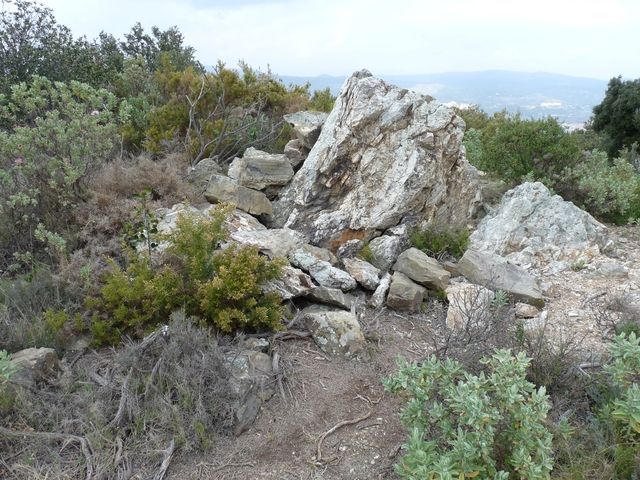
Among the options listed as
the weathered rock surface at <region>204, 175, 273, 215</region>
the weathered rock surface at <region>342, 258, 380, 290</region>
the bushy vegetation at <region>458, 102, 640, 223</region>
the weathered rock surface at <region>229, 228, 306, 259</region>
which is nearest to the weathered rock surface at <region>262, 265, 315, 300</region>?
the weathered rock surface at <region>229, 228, 306, 259</region>

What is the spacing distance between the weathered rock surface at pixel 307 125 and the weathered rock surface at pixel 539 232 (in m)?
2.63

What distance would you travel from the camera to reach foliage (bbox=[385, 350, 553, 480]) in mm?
2711

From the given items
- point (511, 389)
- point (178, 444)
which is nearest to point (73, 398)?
point (178, 444)

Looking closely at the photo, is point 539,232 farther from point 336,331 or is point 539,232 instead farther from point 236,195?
point 236,195

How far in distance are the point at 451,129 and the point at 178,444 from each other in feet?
17.1

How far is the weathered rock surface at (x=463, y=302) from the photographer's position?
4.60 m

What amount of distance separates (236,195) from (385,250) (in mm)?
1921

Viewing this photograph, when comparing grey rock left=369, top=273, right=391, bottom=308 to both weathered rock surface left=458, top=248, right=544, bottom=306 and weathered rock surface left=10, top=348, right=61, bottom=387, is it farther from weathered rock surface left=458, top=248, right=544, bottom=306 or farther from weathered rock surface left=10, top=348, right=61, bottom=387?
weathered rock surface left=10, top=348, right=61, bottom=387

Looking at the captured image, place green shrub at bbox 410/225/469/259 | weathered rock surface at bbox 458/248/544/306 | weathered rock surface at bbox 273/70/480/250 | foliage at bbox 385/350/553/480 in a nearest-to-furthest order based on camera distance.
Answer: foliage at bbox 385/350/553/480 < weathered rock surface at bbox 458/248/544/306 < green shrub at bbox 410/225/469/259 < weathered rock surface at bbox 273/70/480/250

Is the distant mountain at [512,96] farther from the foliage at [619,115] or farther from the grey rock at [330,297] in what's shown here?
the grey rock at [330,297]

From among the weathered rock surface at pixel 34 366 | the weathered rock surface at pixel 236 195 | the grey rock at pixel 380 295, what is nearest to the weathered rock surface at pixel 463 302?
the grey rock at pixel 380 295

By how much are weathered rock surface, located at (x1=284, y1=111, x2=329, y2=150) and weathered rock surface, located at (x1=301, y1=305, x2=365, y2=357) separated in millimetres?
3473

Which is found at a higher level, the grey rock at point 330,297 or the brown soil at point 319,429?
the grey rock at point 330,297

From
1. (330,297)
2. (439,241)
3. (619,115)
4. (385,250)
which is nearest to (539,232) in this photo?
(439,241)
